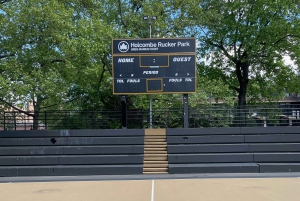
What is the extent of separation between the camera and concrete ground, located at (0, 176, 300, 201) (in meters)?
9.80

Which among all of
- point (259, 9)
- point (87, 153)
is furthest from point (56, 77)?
point (259, 9)

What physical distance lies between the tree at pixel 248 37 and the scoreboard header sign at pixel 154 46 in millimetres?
5270

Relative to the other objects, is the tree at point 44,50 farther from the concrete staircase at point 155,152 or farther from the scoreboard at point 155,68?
the concrete staircase at point 155,152

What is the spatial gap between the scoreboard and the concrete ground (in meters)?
4.62

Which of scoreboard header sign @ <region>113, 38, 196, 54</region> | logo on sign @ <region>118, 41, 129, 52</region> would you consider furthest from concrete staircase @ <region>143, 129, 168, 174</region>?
logo on sign @ <region>118, 41, 129, 52</region>

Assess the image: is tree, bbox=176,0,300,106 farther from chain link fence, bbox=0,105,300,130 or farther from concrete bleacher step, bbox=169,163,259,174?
concrete bleacher step, bbox=169,163,259,174

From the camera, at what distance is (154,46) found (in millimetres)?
16219

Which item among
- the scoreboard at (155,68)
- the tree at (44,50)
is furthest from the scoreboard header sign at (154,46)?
the tree at (44,50)

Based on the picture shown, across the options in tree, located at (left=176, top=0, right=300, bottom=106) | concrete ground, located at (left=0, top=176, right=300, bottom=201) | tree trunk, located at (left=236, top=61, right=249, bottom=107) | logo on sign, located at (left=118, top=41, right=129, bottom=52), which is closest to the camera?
concrete ground, located at (left=0, top=176, right=300, bottom=201)

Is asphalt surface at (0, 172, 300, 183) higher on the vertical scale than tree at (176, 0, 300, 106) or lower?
lower

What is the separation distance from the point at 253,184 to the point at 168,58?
Answer: 281 inches

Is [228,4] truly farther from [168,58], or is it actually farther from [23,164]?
[23,164]

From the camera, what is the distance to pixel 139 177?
45.3ft

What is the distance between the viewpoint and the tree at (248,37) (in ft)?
71.2
